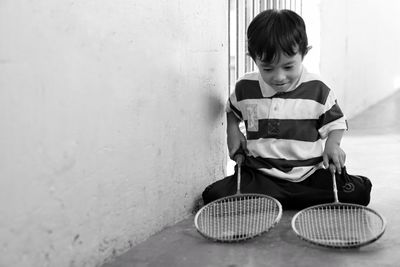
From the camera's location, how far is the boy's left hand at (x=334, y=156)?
5.61 feet

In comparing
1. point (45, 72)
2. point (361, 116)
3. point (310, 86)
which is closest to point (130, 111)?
point (45, 72)

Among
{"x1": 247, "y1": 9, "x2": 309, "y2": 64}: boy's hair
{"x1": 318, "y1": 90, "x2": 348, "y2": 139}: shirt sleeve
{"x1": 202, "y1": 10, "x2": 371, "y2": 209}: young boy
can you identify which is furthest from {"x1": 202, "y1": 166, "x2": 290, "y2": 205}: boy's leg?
{"x1": 247, "y1": 9, "x2": 309, "y2": 64}: boy's hair

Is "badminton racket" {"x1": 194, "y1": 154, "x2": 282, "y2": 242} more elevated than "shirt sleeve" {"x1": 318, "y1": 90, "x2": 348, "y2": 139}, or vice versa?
"shirt sleeve" {"x1": 318, "y1": 90, "x2": 348, "y2": 139}

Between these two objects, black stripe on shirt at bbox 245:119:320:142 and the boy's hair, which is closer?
the boy's hair

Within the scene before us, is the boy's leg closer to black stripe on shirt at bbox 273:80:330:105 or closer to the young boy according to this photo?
the young boy

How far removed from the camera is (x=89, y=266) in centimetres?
125

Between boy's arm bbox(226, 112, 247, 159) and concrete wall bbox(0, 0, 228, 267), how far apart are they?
0.11m

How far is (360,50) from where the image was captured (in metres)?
4.73

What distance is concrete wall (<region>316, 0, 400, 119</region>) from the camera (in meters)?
4.08

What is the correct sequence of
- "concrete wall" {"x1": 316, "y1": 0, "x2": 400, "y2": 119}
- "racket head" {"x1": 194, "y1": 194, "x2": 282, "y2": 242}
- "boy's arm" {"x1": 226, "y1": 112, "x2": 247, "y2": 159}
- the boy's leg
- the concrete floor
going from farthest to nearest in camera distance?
"concrete wall" {"x1": 316, "y1": 0, "x2": 400, "y2": 119} → "boy's arm" {"x1": 226, "y1": 112, "x2": 247, "y2": 159} → the boy's leg → "racket head" {"x1": 194, "y1": 194, "x2": 282, "y2": 242} → the concrete floor

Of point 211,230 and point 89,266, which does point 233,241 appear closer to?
point 211,230

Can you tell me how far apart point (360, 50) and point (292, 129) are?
3.20 m

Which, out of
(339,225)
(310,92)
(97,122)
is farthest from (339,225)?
(97,122)

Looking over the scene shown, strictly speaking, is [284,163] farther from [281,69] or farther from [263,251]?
[263,251]
